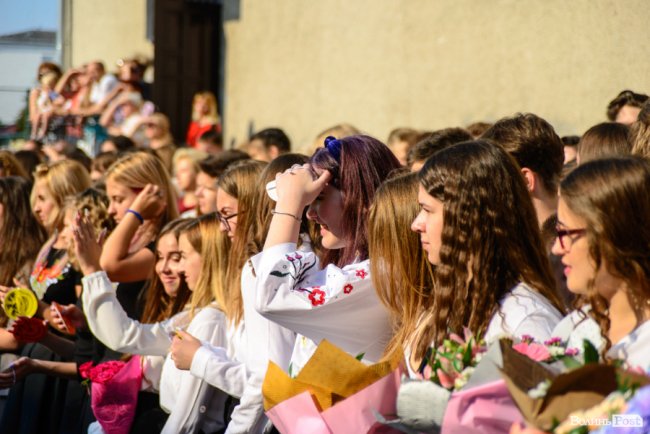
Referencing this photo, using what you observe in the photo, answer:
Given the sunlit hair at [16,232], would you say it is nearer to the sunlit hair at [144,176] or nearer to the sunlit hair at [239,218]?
the sunlit hair at [144,176]

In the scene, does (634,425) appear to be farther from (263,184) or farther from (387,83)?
(387,83)

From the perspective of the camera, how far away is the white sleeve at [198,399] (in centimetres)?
426

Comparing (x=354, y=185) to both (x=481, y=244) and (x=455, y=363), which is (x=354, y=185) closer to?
(x=481, y=244)

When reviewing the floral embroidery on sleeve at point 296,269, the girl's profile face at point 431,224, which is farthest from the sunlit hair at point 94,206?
the girl's profile face at point 431,224

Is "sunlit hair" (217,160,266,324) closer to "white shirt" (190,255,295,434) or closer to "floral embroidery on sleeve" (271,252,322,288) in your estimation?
"white shirt" (190,255,295,434)

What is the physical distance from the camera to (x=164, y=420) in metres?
4.64

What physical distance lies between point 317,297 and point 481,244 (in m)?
0.72

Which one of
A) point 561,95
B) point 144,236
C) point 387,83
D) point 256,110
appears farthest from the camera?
point 256,110

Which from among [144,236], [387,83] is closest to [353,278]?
[144,236]

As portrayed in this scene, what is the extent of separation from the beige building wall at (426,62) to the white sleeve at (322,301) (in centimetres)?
327

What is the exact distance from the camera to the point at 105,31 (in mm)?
19156

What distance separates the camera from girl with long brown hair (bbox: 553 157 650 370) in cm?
243

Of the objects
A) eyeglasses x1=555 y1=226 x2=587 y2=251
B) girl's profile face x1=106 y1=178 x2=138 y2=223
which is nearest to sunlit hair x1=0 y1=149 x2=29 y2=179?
girl's profile face x1=106 y1=178 x2=138 y2=223

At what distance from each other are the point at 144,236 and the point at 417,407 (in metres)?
3.93
